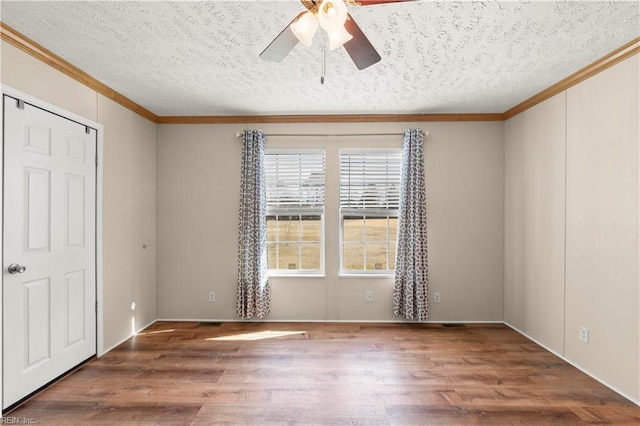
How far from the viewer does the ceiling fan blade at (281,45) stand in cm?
180

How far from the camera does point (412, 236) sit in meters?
4.20

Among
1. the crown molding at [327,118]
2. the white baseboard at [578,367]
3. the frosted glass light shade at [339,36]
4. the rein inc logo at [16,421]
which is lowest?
the rein inc logo at [16,421]

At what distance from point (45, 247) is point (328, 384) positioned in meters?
2.49

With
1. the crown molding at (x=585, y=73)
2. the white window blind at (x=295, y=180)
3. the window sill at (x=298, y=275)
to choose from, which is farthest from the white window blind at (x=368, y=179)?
the crown molding at (x=585, y=73)

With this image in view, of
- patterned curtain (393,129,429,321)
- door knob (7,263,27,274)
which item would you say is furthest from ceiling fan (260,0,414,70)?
patterned curtain (393,129,429,321)

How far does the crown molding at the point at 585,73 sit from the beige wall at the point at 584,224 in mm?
49

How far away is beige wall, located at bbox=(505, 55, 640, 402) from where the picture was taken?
2570 millimetres

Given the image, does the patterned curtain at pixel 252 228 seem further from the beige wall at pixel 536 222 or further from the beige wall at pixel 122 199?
the beige wall at pixel 536 222

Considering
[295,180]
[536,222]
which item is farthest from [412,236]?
[295,180]

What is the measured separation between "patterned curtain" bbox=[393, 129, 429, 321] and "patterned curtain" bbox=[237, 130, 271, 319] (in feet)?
5.61

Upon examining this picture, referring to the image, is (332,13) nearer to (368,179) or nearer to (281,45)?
(281,45)

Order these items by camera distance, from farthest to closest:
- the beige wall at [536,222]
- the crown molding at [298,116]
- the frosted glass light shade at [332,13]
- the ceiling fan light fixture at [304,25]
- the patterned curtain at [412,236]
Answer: the patterned curtain at [412,236] < the beige wall at [536,222] < the crown molding at [298,116] < the ceiling fan light fixture at [304,25] < the frosted glass light shade at [332,13]

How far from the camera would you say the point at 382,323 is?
14.2 feet

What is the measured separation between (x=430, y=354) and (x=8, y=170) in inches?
149
